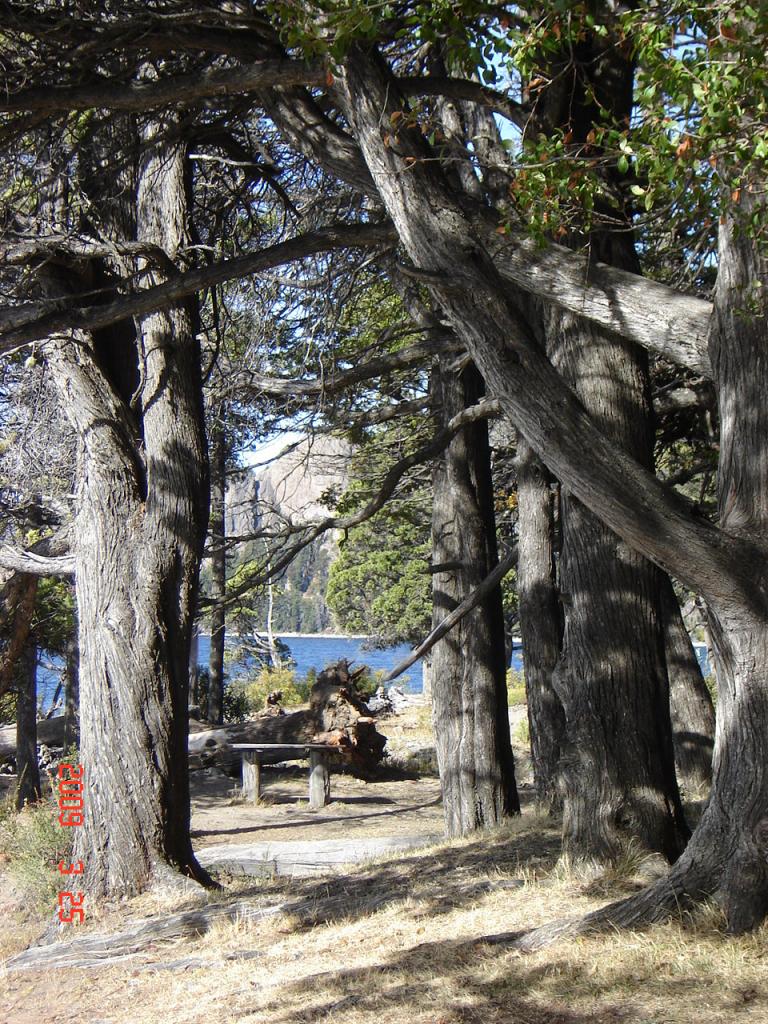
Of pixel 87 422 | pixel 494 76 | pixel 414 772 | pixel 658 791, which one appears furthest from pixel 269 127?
pixel 414 772

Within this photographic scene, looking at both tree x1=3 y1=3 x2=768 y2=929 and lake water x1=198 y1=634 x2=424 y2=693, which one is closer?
tree x1=3 y1=3 x2=768 y2=929

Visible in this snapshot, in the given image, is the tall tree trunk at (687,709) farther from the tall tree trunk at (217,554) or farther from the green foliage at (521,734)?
the green foliage at (521,734)

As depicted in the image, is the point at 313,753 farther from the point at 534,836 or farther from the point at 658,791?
the point at 658,791

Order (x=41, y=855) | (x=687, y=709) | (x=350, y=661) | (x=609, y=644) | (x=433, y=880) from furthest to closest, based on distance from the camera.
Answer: (x=350, y=661)
(x=687, y=709)
(x=41, y=855)
(x=433, y=880)
(x=609, y=644)

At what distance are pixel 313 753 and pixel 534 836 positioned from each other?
25.2ft

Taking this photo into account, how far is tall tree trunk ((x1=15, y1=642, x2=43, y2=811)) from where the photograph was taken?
1462 cm

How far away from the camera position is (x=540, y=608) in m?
10.5

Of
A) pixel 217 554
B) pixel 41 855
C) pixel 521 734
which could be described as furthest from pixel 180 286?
pixel 521 734

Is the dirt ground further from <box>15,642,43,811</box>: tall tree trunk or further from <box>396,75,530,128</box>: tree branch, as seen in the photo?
<box>396,75,530,128</box>: tree branch

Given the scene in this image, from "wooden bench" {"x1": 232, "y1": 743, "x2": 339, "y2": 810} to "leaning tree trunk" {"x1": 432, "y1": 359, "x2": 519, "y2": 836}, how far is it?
4.92m

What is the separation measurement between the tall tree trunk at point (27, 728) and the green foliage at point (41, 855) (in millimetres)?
5159

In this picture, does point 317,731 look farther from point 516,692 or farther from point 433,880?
point 516,692

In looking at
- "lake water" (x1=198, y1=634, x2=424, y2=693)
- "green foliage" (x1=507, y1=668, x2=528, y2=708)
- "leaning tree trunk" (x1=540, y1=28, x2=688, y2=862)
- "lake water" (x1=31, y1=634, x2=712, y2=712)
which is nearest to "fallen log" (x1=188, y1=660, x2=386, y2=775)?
"lake water" (x1=198, y1=634, x2=424, y2=693)
